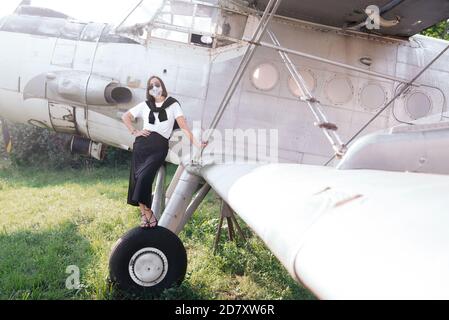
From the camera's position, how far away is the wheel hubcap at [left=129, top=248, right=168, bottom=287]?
139 inches

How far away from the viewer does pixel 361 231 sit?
1.18 meters

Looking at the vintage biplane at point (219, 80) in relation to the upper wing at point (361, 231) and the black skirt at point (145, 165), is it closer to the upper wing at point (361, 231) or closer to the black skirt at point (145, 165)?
the black skirt at point (145, 165)

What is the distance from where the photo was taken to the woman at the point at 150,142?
3490 mm

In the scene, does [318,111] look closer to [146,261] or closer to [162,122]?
[162,122]

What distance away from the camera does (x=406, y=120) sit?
16.0ft

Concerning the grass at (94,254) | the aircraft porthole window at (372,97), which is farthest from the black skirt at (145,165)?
the aircraft porthole window at (372,97)

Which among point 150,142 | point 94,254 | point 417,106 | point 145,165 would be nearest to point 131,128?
point 150,142

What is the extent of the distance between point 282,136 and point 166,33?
171 cm

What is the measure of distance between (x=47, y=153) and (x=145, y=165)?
442 inches

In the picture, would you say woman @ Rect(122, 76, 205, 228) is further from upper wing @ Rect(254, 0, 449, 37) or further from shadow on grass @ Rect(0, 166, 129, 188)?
shadow on grass @ Rect(0, 166, 129, 188)

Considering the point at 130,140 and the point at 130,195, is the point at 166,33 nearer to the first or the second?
the point at 130,140
